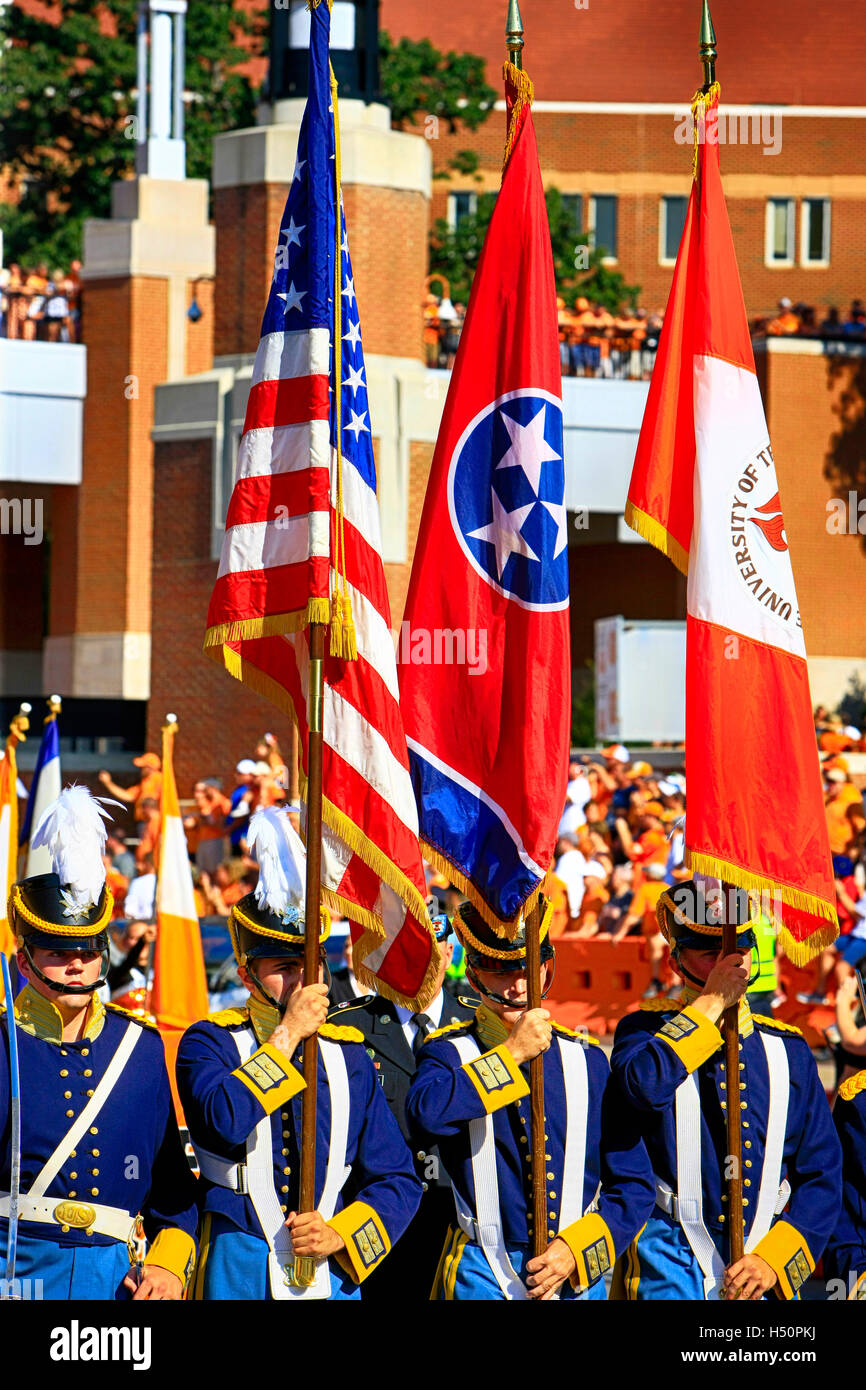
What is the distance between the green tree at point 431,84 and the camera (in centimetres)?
4000

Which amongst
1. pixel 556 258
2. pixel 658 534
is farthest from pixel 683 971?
pixel 556 258

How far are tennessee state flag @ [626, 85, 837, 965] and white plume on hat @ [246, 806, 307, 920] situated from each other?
1080 millimetres

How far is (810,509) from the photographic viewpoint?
3042 centimetres

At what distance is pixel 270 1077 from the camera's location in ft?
17.1

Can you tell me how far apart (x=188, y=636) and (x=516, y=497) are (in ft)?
70.1

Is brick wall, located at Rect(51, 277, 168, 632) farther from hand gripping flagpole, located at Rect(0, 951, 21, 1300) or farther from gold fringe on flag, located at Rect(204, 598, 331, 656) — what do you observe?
hand gripping flagpole, located at Rect(0, 951, 21, 1300)

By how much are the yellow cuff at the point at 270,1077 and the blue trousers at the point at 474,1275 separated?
662 millimetres

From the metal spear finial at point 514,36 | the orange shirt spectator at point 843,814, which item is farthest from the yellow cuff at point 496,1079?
the orange shirt spectator at point 843,814

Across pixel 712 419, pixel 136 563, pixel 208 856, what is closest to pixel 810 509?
pixel 136 563

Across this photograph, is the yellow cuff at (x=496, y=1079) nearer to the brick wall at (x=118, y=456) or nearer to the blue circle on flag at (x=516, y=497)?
the blue circle on flag at (x=516, y=497)

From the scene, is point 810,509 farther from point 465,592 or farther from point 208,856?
point 465,592

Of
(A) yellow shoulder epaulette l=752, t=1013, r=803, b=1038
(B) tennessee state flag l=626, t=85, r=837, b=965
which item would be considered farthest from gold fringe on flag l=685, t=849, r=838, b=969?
(A) yellow shoulder epaulette l=752, t=1013, r=803, b=1038

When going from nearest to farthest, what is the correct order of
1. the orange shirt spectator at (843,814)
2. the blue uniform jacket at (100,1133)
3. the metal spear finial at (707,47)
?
the blue uniform jacket at (100,1133) < the metal spear finial at (707,47) < the orange shirt spectator at (843,814)

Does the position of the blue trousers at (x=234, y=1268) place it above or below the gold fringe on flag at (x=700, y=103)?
below
